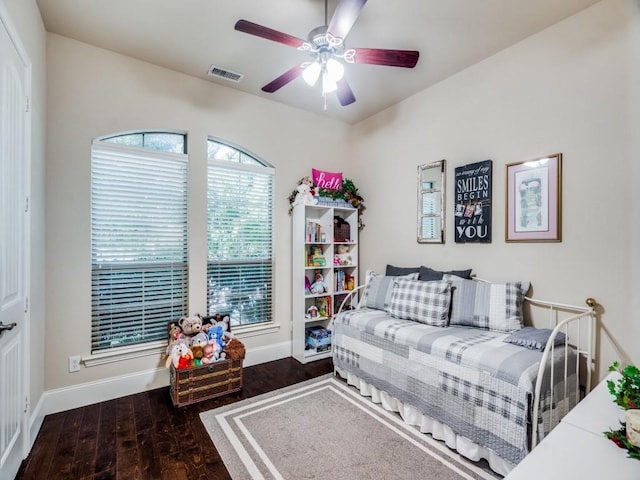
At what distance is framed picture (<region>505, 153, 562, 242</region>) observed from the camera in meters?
2.25

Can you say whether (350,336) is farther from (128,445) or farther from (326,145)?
(326,145)

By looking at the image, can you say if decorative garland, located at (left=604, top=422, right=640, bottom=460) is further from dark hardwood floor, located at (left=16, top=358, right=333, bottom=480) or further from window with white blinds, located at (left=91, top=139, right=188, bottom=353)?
window with white blinds, located at (left=91, top=139, right=188, bottom=353)

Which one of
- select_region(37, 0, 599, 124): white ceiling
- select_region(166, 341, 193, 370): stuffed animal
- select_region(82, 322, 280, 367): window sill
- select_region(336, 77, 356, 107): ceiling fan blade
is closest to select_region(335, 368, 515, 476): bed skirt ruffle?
select_region(166, 341, 193, 370): stuffed animal

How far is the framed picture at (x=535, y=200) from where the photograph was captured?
88.7 inches

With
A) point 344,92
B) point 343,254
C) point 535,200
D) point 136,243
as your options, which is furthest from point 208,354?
point 535,200

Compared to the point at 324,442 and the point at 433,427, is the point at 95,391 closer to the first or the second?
the point at 324,442

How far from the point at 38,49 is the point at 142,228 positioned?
1405 millimetres

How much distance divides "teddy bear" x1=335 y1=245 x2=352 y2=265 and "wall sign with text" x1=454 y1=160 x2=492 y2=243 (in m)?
1.34

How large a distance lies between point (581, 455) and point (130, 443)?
237 centimetres

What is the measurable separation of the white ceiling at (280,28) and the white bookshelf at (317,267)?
1.51 metres

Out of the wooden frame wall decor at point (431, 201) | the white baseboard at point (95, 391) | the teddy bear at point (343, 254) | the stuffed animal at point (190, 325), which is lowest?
the white baseboard at point (95, 391)

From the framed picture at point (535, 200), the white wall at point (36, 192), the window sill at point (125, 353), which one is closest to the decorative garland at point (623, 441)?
the framed picture at point (535, 200)

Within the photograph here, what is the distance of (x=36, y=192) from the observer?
84.0 inches

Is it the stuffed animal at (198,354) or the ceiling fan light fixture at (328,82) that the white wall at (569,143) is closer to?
the ceiling fan light fixture at (328,82)
